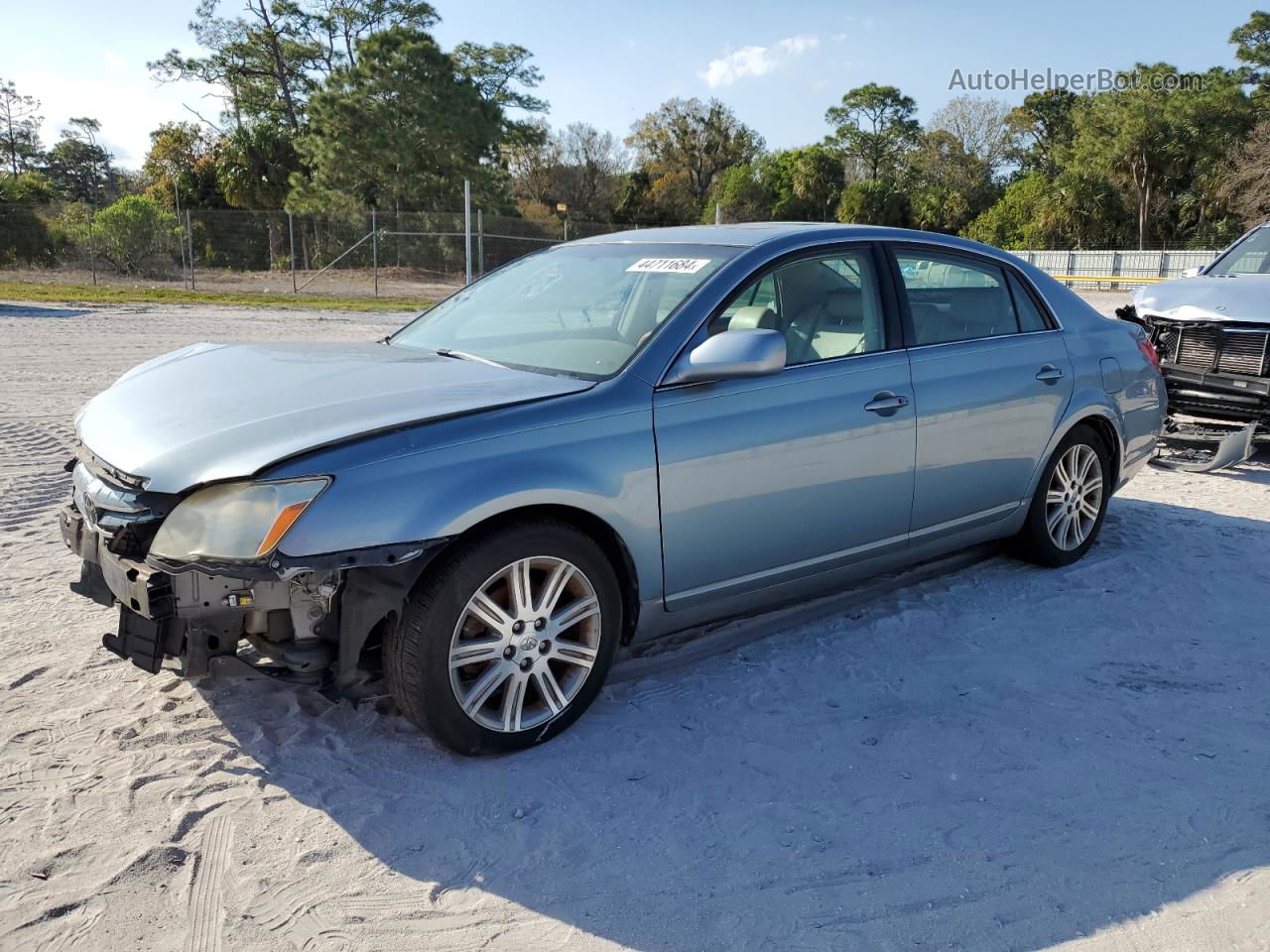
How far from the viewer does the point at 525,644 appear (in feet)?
10.9

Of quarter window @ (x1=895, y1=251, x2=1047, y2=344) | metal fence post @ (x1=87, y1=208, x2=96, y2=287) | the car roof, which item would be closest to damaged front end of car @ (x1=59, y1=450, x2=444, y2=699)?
the car roof

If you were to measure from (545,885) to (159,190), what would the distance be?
5350 centimetres

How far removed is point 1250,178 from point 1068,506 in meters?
48.3

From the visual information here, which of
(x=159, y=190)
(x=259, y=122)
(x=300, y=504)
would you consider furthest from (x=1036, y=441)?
(x=159, y=190)

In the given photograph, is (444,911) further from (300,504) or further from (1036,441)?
(1036,441)

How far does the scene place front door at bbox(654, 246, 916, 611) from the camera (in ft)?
11.9

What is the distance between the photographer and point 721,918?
2621 millimetres

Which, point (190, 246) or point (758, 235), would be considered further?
point (190, 246)

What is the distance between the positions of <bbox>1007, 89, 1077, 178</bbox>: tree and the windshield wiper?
70842mm

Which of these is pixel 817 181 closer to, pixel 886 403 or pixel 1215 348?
pixel 1215 348

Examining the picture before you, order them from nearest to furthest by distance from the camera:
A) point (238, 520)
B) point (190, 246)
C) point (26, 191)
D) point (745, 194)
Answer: point (238, 520)
point (190, 246)
point (26, 191)
point (745, 194)

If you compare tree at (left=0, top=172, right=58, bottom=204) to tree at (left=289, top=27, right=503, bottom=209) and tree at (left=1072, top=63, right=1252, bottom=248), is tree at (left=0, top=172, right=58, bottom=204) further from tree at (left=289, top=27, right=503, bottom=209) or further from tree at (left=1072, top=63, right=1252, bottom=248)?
tree at (left=1072, top=63, right=1252, bottom=248)

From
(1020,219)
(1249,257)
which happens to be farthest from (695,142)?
(1249,257)

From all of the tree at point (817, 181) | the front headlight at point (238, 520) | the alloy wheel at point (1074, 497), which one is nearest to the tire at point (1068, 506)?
the alloy wheel at point (1074, 497)
